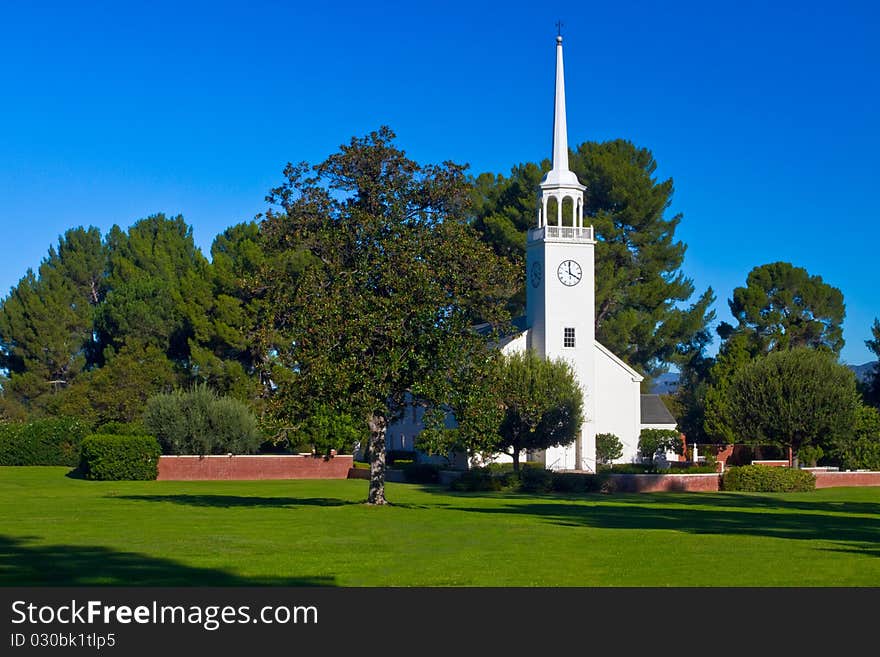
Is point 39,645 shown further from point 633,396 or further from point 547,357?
point 633,396

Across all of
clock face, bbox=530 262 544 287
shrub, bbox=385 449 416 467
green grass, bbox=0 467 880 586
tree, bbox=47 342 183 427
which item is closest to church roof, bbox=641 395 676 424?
clock face, bbox=530 262 544 287

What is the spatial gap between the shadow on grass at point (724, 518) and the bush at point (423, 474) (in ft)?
48.0

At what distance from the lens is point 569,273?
70.4 metres

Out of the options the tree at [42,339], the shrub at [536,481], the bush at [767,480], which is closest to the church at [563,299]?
the bush at [767,480]

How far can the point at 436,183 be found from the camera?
39.4m

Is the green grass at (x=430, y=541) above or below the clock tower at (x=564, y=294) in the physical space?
below

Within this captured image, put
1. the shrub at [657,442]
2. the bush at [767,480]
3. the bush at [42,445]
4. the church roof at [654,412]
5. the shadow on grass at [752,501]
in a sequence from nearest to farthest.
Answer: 1. the shadow on grass at [752,501]
2. the bush at [767,480]
3. the bush at [42,445]
4. the shrub at [657,442]
5. the church roof at [654,412]

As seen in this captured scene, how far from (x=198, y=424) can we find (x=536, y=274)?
72.5 feet

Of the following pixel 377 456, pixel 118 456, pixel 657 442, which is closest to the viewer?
pixel 377 456

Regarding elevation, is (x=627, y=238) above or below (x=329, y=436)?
above

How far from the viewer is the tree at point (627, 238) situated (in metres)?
85.8

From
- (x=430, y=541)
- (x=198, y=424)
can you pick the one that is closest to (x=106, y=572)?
(x=430, y=541)

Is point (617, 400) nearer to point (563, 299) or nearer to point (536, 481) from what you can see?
point (563, 299)

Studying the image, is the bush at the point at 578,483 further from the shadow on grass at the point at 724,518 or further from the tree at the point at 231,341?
the tree at the point at 231,341
